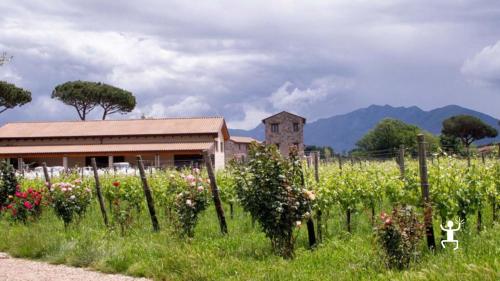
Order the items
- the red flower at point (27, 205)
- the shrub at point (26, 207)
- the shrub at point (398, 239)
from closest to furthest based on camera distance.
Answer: the shrub at point (398, 239) → the red flower at point (27, 205) → the shrub at point (26, 207)

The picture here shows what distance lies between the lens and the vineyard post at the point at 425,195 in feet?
22.6

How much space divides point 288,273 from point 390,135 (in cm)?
7207

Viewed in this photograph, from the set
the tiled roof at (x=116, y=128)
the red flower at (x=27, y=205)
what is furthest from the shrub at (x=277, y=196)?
Answer: the tiled roof at (x=116, y=128)

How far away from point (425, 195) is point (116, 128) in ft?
134

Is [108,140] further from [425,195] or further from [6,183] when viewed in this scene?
[425,195]

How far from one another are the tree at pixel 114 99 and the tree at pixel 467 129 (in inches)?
1528

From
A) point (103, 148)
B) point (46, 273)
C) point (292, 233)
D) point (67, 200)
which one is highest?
point (103, 148)

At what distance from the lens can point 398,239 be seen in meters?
6.26

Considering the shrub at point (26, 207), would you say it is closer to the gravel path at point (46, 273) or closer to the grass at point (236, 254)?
the grass at point (236, 254)

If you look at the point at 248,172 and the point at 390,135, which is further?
the point at 390,135

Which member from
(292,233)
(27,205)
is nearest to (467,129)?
(27,205)

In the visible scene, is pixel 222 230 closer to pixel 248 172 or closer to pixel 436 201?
pixel 248 172

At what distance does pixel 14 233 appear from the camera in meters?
10.6

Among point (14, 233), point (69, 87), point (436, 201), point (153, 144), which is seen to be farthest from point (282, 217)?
point (69, 87)
